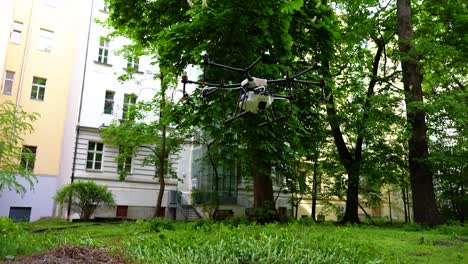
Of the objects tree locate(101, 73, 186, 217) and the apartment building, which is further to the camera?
the apartment building

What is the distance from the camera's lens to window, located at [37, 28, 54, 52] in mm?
25953

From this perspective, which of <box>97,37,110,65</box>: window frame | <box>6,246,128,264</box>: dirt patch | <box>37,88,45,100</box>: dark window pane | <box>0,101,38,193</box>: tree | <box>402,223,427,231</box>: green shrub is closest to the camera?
<box>6,246,128,264</box>: dirt patch

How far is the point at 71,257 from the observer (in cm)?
519

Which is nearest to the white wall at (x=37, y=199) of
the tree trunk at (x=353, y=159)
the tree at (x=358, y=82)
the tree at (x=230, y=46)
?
the tree at (x=230, y=46)

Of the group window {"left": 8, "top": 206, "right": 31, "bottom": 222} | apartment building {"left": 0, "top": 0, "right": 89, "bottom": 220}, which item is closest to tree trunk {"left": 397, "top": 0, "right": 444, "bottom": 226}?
apartment building {"left": 0, "top": 0, "right": 89, "bottom": 220}

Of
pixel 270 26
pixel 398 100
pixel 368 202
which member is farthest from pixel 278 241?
pixel 368 202

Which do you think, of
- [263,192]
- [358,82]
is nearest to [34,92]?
[263,192]

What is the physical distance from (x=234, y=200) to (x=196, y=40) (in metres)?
18.8

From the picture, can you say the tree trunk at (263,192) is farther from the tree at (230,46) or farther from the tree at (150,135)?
the tree at (150,135)

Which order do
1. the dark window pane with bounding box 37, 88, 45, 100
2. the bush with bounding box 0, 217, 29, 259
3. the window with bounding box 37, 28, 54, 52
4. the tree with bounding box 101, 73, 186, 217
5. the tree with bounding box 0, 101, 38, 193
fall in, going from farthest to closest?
the window with bounding box 37, 28, 54, 52, the dark window pane with bounding box 37, 88, 45, 100, the tree with bounding box 101, 73, 186, 217, the tree with bounding box 0, 101, 38, 193, the bush with bounding box 0, 217, 29, 259

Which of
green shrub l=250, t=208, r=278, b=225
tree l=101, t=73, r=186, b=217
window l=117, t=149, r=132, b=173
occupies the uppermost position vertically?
tree l=101, t=73, r=186, b=217

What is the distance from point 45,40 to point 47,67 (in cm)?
186

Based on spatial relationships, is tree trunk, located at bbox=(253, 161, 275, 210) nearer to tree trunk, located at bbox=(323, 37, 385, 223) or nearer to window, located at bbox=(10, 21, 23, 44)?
tree trunk, located at bbox=(323, 37, 385, 223)

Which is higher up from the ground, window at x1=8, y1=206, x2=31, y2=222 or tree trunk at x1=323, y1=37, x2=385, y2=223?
tree trunk at x1=323, y1=37, x2=385, y2=223
